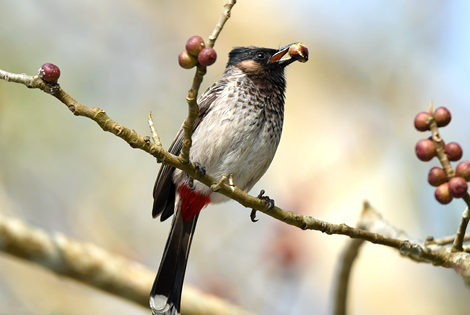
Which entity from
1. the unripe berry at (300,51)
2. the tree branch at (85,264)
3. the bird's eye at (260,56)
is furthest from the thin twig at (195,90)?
the bird's eye at (260,56)

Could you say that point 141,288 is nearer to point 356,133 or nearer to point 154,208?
point 154,208

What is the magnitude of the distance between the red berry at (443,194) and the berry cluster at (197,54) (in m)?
1.02

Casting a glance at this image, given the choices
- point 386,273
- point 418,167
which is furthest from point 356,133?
point 386,273

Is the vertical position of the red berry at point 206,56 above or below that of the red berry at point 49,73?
above

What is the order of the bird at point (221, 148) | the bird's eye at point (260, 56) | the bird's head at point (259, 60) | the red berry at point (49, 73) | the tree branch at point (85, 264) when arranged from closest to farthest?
the red berry at point (49, 73) → the tree branch at point (85, 264) → the bird at point (221, 148) → the bird's head at point (259, 60) → the bird's eye at point (260, 56)

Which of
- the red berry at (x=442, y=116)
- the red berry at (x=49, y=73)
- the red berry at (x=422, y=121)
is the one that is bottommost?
the red berry at (x=49, y=73)

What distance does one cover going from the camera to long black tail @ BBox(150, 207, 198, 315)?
4.04 m

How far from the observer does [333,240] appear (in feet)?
21.4

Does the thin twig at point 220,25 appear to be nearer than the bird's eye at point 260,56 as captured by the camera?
Yes

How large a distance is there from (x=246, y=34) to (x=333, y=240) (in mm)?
2703

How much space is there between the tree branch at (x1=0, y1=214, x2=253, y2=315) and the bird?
117 millimetres

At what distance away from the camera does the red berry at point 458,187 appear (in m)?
2.32

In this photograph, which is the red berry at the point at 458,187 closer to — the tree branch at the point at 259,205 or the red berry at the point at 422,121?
the red berry at the point at 422,121

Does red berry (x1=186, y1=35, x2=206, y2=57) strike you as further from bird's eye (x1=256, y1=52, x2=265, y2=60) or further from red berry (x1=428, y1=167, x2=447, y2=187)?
bird's eye (x1=256, y1=52, x2=265, y2=60)
